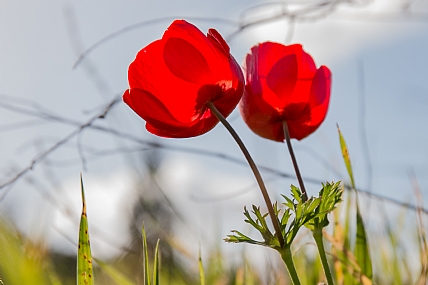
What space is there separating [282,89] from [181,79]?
0.14 meters

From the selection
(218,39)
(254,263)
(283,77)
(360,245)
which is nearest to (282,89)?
(283,77)

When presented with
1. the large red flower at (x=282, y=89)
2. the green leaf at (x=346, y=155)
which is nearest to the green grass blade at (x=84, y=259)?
the large red flower at (x=282, y=89)

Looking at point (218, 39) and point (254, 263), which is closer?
point (218, 39)

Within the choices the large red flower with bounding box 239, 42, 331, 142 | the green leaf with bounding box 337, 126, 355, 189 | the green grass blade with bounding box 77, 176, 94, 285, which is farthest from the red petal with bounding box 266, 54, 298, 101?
the green grass blade with bounding box 77, 176, 94, 285

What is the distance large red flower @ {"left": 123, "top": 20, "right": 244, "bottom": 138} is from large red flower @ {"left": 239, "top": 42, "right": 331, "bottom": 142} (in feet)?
0.20

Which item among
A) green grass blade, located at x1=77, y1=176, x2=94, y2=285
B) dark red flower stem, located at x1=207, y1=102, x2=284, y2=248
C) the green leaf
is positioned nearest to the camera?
dark red flower stem, located at x1=207, y1=102, x2=284, y2=248

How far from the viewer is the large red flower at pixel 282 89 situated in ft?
1.99

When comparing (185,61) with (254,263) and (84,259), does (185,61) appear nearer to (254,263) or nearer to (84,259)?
(84,259)

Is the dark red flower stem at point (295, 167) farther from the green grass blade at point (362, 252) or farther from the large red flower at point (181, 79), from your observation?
the green grass blade at point (362, 252)

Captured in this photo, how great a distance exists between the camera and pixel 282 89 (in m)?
0.62

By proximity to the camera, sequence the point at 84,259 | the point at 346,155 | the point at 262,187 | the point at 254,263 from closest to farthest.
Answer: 1. the point at 262,187
2. the point at 84,259
3. the point at 346,155
4. the point at 254,263

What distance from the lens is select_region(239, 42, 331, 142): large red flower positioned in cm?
61

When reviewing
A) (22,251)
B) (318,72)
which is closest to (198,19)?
(318,72)

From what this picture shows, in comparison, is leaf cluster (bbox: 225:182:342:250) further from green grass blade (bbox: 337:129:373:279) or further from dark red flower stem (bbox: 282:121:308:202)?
green grass blade (bbox: 337:129:373:279)
